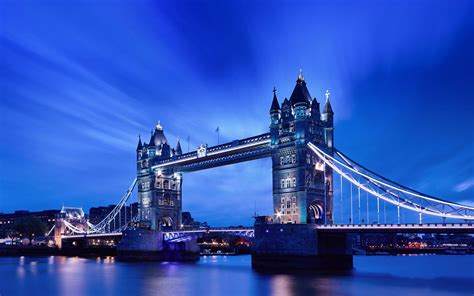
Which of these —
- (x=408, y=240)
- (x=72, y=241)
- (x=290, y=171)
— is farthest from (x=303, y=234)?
(x=408, y=240)

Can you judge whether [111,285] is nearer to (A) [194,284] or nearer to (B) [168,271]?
(A) [194,284]

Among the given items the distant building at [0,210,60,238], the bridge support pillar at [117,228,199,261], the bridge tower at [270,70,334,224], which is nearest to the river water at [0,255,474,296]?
the bridge tower at [270,70,334,224]

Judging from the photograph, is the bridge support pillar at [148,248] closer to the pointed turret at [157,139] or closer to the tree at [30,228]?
the pointed turret at [157,139]

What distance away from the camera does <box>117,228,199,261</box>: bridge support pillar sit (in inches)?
3098

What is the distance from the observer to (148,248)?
7875cm

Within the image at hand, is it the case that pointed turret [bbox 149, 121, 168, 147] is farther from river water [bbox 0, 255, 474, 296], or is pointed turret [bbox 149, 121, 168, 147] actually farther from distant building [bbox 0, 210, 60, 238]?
distant building [bbox 0, 210, 60, 238]

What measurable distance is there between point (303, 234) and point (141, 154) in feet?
143

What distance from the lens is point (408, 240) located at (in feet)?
615

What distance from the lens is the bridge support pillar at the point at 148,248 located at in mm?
78688

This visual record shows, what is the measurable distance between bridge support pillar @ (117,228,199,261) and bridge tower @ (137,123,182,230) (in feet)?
15.1

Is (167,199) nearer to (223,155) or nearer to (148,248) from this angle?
(148,248)

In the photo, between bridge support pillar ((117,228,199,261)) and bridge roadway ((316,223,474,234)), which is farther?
bridge support pillar ((117,228,199,261))

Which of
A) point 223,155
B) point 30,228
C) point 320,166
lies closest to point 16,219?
point 30,228

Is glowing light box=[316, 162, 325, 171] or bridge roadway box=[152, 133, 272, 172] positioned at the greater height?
bridge roadway box=[152, 133, 272, 172]
